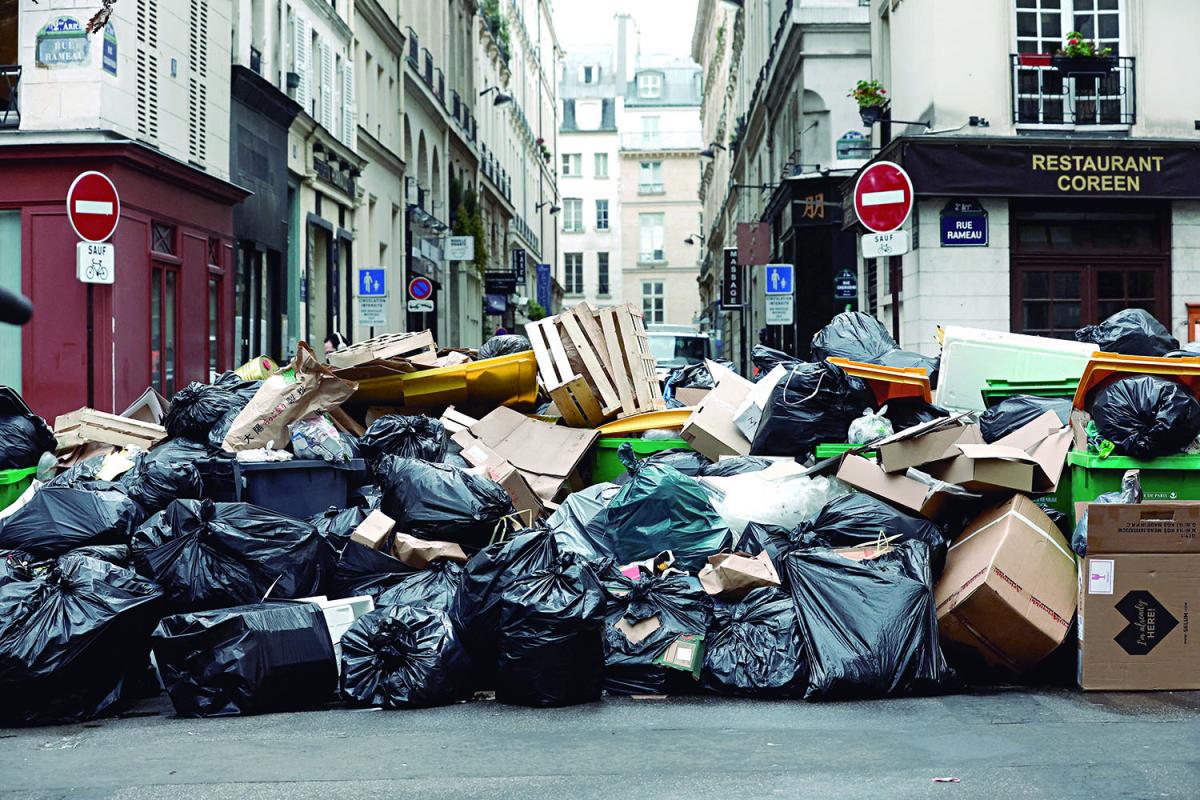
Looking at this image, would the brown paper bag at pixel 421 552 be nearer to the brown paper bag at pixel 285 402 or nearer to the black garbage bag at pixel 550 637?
the black garbage bag at pixel 550 637

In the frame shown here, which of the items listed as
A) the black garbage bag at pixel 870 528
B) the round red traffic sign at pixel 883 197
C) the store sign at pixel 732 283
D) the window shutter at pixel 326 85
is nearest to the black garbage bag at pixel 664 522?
→ the black garbage bag at pixel 870 528

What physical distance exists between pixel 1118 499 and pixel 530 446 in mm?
3740

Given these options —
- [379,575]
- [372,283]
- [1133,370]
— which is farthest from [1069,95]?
[379,575]

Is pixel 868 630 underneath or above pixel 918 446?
underneath

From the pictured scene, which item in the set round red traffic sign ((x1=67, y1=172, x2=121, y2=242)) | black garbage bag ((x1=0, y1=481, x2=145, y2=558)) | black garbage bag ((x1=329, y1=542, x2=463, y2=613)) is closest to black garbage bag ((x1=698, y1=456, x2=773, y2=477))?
black garbage bag ((x1=329, y1=542, x2=463, y2=613))

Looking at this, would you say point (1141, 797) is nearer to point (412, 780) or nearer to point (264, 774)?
point (412, 780)

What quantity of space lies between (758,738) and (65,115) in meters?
11.1

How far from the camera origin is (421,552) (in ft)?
22.2

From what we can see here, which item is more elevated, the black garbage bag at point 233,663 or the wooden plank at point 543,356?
the wooden plank at point 543,356

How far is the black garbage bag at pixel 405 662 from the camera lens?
232 inches

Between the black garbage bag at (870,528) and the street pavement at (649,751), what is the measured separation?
0.82 meters

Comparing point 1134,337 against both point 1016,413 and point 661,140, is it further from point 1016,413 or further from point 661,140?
point 661,140

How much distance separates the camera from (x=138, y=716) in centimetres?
591

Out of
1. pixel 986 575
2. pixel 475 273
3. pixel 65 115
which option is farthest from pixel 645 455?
pixel 475 273
